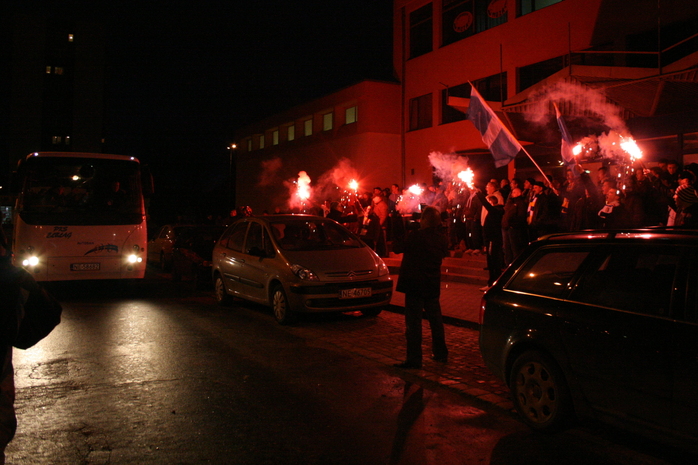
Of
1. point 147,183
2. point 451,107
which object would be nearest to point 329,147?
point 451,107

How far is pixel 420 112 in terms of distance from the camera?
2430 cm

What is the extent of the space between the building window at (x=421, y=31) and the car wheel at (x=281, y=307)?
16.8 meters

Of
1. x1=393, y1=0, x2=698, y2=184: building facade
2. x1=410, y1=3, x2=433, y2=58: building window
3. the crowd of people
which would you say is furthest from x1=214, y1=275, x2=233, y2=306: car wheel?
x1=410, y1=3, x2=433, y2=58: building window

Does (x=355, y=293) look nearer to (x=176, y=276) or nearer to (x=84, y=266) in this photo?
(x=84, y=266)

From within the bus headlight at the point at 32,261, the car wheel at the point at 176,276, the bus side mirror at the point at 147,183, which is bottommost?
the car wheel at the point at 176,276

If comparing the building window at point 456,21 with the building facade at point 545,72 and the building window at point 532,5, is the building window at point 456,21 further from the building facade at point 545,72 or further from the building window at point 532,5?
the building window at point 532,5

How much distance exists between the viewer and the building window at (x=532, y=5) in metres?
18.6

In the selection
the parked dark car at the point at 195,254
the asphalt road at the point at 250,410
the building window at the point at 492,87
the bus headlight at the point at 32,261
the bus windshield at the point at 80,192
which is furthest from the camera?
the building window at the point at 492,87

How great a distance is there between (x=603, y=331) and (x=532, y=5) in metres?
17.5

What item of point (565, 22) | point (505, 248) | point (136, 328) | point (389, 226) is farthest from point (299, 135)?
point (136, 328)

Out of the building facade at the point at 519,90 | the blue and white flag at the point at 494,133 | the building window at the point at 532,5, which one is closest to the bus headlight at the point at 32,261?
the blue and white flag at the point at 494,133

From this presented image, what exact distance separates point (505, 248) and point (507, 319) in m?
7.56

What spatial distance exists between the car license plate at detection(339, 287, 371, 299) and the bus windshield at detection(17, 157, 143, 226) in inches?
241

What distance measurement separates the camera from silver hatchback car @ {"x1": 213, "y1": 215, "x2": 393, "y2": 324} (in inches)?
358
